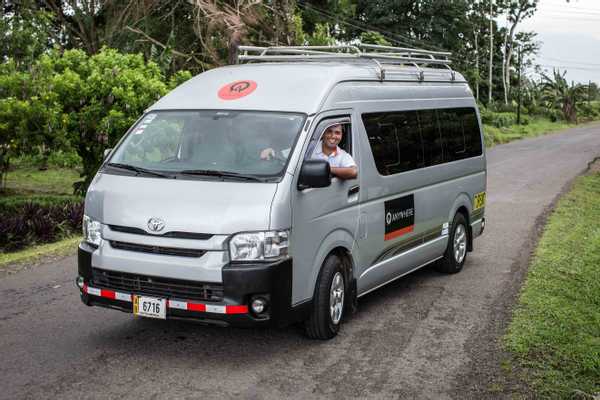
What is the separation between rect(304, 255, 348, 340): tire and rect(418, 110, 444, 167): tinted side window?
239 cm

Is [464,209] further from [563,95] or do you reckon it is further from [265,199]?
[563,95]

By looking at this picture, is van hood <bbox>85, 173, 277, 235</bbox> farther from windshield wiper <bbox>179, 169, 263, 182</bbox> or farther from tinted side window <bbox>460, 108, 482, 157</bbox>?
tinted side window <bbox>460, 108, 482, 157</bbox>

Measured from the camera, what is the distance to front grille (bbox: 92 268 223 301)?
234 inches

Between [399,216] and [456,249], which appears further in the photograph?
[456,249]

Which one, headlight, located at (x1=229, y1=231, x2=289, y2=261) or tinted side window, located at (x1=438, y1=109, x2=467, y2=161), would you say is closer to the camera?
headlight, located at (x1=229, y1=231, x2=289, y2=261)

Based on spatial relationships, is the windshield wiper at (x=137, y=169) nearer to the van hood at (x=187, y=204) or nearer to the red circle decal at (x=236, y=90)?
the van hood at (x=187, y=204)

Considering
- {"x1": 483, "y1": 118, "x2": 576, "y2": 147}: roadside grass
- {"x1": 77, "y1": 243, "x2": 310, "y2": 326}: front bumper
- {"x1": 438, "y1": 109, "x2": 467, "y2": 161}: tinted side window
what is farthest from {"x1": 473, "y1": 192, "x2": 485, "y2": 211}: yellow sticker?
{"x1": 483, "y1": 118, "x2": 576, "y2": 147}: roadside grass

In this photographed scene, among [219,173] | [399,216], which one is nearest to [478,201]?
→ [399,216]

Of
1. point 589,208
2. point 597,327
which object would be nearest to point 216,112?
point 597,327

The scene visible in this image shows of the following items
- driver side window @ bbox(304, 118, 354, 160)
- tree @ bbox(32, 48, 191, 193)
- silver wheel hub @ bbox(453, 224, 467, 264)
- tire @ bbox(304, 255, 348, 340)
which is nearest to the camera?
tire @ bbox(304, 255, 348, 340)

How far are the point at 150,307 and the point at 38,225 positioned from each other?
6.88 m

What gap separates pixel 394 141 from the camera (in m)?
8.12

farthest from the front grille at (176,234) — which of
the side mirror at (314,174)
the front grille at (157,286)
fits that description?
the side mirror at (314,174)

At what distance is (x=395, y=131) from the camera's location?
8.19m
